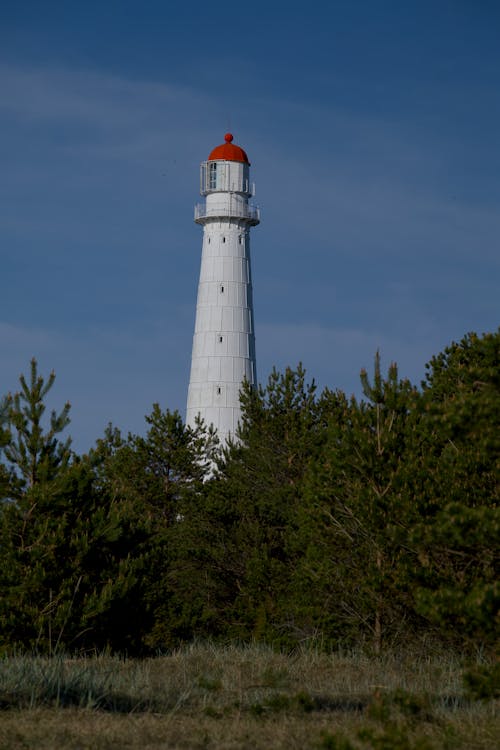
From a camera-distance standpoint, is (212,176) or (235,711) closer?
(235,711)

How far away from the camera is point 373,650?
19109mm

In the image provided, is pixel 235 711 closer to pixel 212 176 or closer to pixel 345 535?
pixel 345 535

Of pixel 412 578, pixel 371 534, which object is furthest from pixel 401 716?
pixel 371 534

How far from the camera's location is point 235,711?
1178 cm

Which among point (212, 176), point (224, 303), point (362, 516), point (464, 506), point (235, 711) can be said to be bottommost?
point (235, 711)

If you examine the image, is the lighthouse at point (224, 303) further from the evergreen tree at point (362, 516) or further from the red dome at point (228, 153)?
the evergreen tree at point (362, 516)

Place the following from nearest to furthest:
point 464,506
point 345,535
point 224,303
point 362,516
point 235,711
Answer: point 464,506 < point 235,711 < point 362,516 < point 345,535 < point 224,303

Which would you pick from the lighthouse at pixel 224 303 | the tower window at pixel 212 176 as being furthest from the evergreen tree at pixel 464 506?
the tower window at pixel 212 176

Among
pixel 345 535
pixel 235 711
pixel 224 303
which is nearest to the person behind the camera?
pixel 235 711

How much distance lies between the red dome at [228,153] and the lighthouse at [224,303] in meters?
0.05

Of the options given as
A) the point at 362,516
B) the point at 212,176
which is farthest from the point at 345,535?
the point at 212,176

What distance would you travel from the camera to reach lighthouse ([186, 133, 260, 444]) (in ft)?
159

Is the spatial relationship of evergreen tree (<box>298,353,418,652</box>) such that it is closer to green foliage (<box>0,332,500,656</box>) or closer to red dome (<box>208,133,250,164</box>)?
green foliage (<box>0,332,500,656</box>)

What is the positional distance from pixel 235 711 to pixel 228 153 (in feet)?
136
